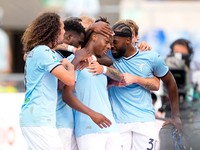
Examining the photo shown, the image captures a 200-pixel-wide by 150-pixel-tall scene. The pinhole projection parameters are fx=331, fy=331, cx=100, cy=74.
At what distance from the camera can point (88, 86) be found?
3.17 metres

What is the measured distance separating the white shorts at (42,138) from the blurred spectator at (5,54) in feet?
27.5

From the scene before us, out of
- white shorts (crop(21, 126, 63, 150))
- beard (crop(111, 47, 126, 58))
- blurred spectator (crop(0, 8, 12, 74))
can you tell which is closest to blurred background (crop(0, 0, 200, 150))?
blurred spectator (crop(0, 8, 12, 74))

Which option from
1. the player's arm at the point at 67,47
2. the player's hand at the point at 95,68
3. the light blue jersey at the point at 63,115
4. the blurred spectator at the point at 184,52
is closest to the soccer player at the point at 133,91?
the player's hand at the point at 95,68

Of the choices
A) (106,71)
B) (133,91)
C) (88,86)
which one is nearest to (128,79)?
(133,91)

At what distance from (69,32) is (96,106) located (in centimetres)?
90

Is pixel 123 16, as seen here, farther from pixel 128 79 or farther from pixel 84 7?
pixel 128 79

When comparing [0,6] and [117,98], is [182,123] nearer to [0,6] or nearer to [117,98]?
[117,98]

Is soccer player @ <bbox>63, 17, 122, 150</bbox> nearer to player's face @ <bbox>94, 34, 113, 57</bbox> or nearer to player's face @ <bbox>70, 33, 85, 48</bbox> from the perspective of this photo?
player's face @ <bbox>94, 34, 113, 57</bbox>

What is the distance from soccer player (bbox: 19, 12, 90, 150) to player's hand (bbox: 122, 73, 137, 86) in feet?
2.74

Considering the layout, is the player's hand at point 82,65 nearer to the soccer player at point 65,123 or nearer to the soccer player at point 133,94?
the soccer player at point 65,123

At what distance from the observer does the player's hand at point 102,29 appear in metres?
3.36

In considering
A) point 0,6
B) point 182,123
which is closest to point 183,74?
point 182,123

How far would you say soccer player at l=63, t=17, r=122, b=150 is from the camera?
305 centimetres

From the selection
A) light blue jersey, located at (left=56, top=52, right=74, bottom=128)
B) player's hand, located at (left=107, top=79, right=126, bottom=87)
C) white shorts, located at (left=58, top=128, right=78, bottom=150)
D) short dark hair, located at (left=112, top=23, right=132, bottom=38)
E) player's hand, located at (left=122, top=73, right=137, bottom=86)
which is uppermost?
short dark hair, located at (left=112, top=23, right=132, bottom=38)
